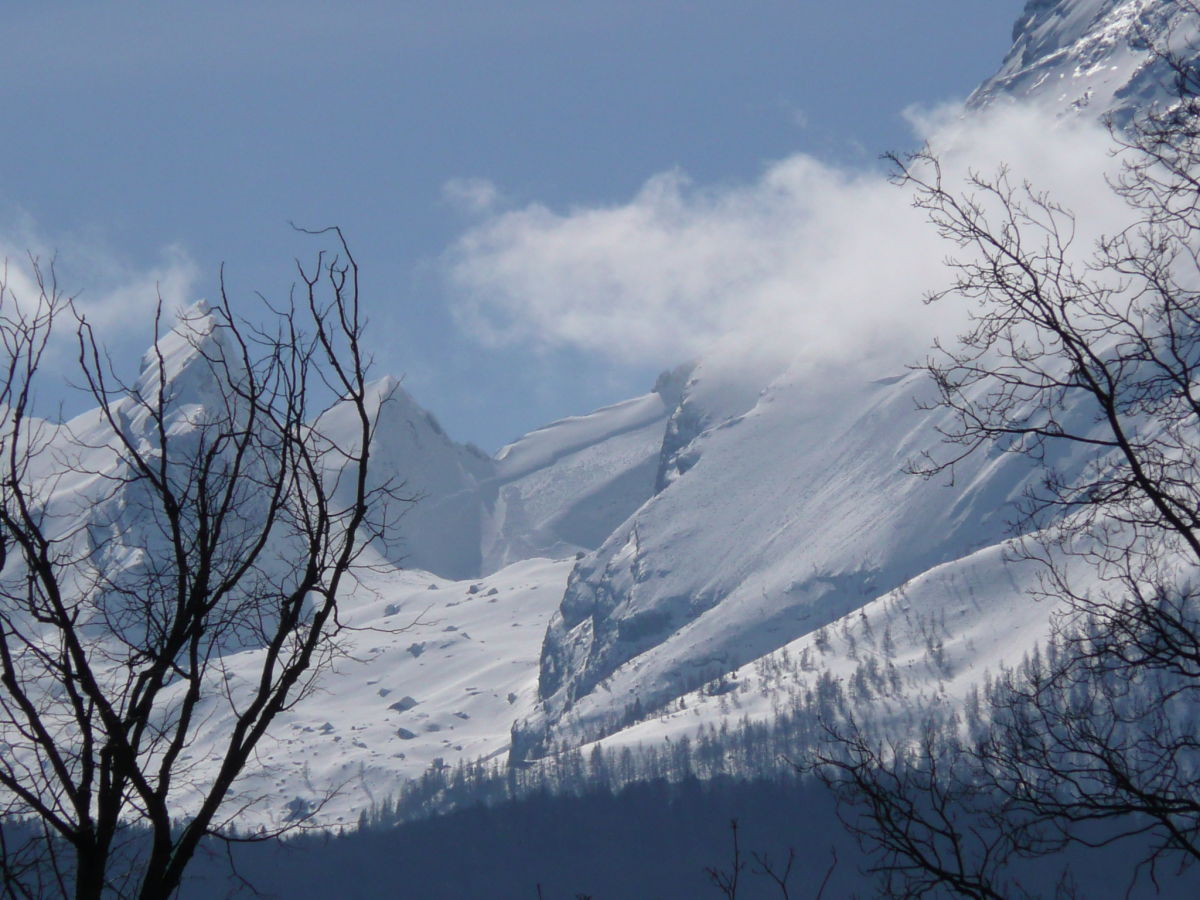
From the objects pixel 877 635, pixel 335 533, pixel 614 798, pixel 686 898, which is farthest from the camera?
pixel 877 635

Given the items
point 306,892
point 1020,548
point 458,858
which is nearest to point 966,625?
point 458,858

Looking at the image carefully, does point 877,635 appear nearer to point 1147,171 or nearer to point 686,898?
point 686,898

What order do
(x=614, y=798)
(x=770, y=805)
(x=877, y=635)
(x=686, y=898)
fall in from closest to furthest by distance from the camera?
(x=686, y=898)
(x=770, y=805)
(x=614, y=798)
(x=877, y=635)

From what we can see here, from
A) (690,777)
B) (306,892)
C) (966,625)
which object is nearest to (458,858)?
(306,892)

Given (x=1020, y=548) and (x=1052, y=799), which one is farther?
(x=1020, y=548)

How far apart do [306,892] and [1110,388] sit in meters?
129

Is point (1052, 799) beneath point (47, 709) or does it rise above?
beneath

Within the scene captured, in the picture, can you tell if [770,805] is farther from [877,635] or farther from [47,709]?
[47,709]

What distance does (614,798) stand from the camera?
13450 cm

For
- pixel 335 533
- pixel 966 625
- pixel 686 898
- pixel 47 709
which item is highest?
pixel 966 625

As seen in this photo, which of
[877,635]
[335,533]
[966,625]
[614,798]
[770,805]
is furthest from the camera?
[877,635]

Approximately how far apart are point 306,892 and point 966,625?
9943cm

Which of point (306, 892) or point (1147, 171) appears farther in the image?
point (306, 892)

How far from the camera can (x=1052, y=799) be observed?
6430 millimetres
